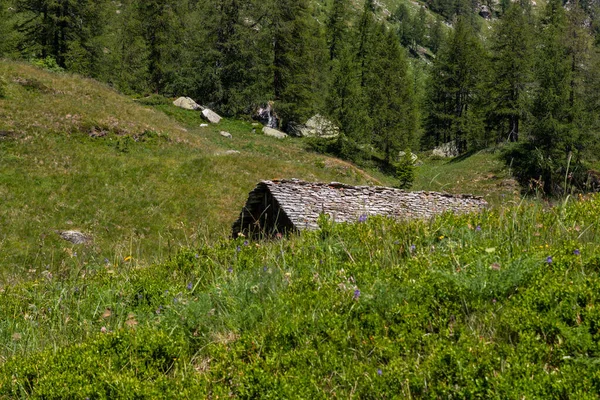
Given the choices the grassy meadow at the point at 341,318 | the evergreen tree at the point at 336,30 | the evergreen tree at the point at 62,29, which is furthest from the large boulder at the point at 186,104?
the evergreen tree at the point at 336,30

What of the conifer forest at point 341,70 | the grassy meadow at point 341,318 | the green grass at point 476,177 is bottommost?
the green grass at point 476,177

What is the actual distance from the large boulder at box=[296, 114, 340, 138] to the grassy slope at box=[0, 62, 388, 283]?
8411mm

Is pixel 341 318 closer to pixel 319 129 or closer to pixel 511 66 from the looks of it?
pixel 319 129

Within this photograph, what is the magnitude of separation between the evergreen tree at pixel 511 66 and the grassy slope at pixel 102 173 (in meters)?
24.1

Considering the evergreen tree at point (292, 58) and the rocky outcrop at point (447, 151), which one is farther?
the rocky outcrop at point (447, 151)

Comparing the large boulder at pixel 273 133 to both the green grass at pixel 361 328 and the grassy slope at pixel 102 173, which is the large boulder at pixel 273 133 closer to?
the grassy slope at pixel 102 173

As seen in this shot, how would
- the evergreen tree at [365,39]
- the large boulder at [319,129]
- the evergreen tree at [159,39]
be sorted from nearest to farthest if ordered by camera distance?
the large boulder at [319,129] → the evergreen tree at [159,39] → the evergreen tree at [365,39]

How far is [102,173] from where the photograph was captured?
22.6m

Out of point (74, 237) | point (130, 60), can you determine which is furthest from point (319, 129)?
point (130, 60)

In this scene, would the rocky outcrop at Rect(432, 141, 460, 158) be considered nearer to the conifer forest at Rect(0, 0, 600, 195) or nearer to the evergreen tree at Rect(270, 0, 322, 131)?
the conifer forest at Rect(0, 0, 600, 195)

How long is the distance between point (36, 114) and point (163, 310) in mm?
26356

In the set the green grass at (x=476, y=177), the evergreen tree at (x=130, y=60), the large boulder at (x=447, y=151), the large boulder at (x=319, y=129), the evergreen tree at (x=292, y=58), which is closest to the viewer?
the green grass at (x=476, y=177)

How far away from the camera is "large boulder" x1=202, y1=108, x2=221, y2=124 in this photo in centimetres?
4212

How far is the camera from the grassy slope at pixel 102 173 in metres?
17.5
